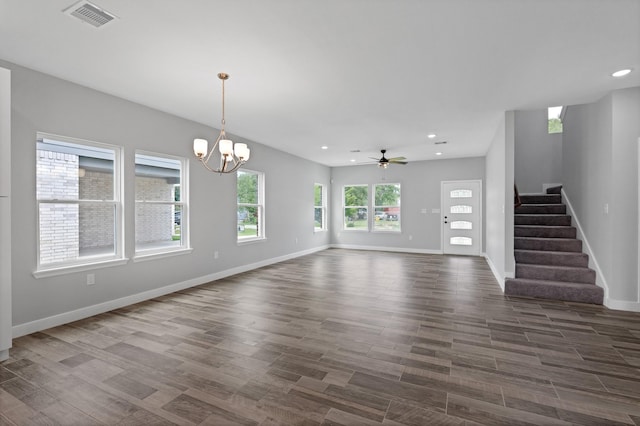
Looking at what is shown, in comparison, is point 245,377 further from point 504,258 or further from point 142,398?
point 504,258

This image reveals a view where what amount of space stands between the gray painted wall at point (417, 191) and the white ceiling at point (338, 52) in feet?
13.7

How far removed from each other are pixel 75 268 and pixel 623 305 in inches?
264

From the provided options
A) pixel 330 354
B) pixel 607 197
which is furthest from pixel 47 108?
pixel 607 197

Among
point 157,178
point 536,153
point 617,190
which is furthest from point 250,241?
point 536,153

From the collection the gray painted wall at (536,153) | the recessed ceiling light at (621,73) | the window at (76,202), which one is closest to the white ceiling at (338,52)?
the recessed ceiling light at (621,73)

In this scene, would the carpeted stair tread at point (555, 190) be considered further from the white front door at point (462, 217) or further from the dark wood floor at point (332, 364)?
the dark wood floor at point (332, 364)

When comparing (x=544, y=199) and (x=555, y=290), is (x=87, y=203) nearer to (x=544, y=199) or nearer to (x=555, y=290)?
(x=555, y=290)

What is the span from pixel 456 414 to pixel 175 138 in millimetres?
4919

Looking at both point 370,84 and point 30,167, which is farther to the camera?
point 370,84

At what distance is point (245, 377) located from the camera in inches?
92.4

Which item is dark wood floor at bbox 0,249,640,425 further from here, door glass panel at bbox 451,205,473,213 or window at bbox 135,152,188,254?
door glass panel at bbox 451,205,473,213

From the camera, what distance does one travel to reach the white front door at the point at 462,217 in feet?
27.7

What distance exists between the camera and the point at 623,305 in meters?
3.89

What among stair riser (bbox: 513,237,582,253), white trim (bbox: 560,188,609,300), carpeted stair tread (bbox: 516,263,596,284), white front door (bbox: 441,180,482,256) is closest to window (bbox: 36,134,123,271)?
carpeted stair tread (bbox: 516,263,596,284)
